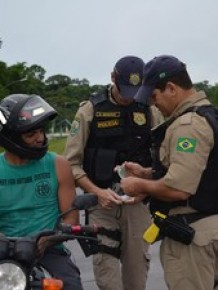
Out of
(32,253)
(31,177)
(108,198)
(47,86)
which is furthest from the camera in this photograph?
(47,86)

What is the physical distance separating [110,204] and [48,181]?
88cm

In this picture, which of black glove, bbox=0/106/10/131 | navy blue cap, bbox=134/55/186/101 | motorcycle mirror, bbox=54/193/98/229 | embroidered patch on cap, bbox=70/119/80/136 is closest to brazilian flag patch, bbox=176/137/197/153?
navy blue cap, bbox=134/55/186/101

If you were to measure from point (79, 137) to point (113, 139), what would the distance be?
25 centimetres

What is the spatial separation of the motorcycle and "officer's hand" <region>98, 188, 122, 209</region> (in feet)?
4.05

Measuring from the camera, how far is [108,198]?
14.2 ft

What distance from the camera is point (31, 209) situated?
3.53m

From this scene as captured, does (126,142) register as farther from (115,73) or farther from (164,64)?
(164,64)

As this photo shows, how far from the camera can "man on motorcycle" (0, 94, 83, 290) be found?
11.0 feet

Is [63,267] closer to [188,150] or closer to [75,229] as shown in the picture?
[75,229]

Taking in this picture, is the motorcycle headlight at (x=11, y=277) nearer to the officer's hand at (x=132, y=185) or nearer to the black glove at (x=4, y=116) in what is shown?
the black glove at (x=4, y=116)

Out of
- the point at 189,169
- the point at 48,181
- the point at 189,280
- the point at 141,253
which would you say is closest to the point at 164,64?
the point at 189,169

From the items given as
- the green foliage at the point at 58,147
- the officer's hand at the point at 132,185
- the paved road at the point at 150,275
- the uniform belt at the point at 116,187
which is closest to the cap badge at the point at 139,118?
the uniform belt at the point at 116,187

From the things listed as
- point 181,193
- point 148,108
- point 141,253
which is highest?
point 148,108

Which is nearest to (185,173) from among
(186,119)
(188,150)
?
(188,150)
